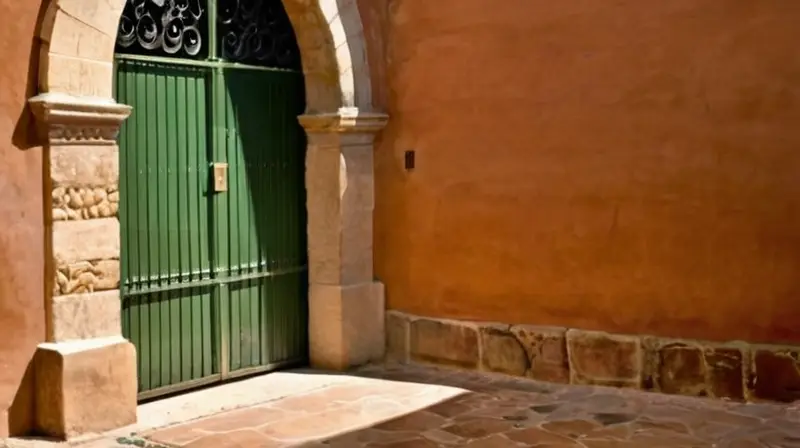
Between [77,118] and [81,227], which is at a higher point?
[77,118]

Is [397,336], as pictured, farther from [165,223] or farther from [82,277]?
[82,277]

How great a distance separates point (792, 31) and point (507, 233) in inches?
89.6

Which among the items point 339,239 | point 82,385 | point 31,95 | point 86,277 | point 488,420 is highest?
point 31,95

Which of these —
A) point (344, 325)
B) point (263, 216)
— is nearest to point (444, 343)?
point (344, 325)

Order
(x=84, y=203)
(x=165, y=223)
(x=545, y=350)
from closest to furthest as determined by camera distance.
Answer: (x=84, y=203) < (x=165, y=223) < (x=545, y=350)

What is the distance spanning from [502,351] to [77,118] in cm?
332

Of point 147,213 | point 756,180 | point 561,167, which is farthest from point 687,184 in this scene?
point 147,213

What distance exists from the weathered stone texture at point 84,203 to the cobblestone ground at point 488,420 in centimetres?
131

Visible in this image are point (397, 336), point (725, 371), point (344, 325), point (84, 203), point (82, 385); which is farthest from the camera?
point (397, 336)

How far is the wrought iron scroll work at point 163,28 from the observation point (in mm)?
5859

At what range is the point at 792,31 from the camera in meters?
5.74

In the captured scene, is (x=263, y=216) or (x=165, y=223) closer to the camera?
(x=165, y=223)

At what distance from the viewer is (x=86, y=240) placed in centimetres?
534

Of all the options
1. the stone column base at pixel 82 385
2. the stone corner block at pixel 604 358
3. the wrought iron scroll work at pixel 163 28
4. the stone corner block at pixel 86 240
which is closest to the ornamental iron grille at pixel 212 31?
the wrought iron scroll work at pixel 163 28
